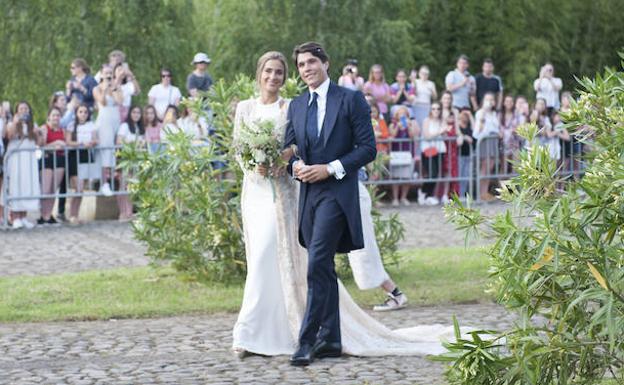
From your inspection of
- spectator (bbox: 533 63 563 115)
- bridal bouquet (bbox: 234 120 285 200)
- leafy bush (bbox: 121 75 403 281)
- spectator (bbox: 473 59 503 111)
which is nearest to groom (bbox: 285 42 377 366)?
bridal bouquet (bbox: 234 120 285 200)

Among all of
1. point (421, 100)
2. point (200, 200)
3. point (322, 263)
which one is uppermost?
point (421, 100)

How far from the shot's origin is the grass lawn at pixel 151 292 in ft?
37.9

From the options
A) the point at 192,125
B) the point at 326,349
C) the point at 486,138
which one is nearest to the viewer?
the point at 326,349

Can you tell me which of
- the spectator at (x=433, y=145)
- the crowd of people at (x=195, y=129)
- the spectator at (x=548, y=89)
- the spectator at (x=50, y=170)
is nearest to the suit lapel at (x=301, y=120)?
the crowd of people at (x=195, y=129)

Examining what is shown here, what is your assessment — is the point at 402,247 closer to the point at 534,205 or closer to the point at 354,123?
the point at 354,123

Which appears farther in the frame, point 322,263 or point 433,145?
point 433,145

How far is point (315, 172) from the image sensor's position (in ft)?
30.5

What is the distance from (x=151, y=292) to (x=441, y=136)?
10.7 metres

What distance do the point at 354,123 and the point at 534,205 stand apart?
9.16ft

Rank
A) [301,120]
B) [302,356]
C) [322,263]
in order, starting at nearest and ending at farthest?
1. [302,356]
2. [322,263]
3. [301,120]

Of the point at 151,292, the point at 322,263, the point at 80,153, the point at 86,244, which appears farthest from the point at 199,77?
the point at 322,263

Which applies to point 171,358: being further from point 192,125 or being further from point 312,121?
point 192,125

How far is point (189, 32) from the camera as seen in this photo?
28.8 meters

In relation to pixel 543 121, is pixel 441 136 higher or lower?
lower
